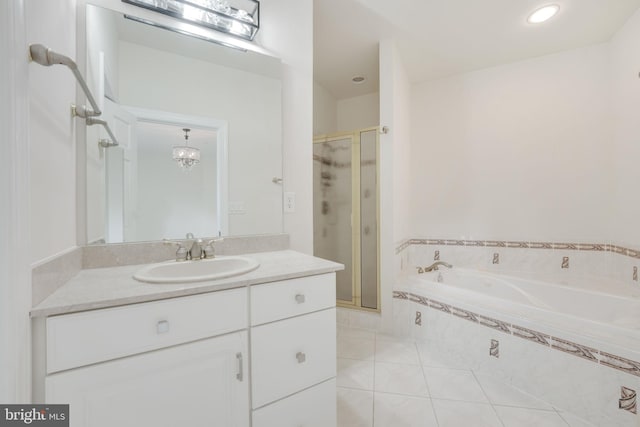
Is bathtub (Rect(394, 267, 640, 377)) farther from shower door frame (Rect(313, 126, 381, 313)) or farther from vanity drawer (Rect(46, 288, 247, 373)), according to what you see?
vanity drawer (Rect(46, 288, 247, 373))

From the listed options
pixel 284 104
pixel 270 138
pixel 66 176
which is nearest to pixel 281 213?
pixel 270 138

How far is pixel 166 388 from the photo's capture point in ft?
2.77

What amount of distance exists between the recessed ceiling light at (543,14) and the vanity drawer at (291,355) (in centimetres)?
253

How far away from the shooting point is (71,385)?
2.36 ft

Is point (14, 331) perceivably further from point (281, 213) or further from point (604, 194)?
point (604, 194)

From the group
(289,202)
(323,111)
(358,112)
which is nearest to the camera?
(289,202)

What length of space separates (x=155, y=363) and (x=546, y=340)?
1.91 metres

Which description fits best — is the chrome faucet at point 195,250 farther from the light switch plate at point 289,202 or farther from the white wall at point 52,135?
the light switch plate at point 289,202

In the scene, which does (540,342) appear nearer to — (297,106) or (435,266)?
(435,266)

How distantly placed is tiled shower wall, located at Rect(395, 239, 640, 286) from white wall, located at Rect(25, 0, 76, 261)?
2238mm

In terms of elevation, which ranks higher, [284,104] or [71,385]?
[284,104]

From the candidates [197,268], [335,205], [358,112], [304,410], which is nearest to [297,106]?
[197,268]

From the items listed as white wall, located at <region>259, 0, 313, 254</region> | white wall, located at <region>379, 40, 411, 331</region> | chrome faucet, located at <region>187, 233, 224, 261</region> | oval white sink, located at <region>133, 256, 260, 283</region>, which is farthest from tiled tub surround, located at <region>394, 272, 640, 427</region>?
chrome faucet, located at <region>187, 233, 224, 261</region>

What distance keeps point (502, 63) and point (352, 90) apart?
152cm
